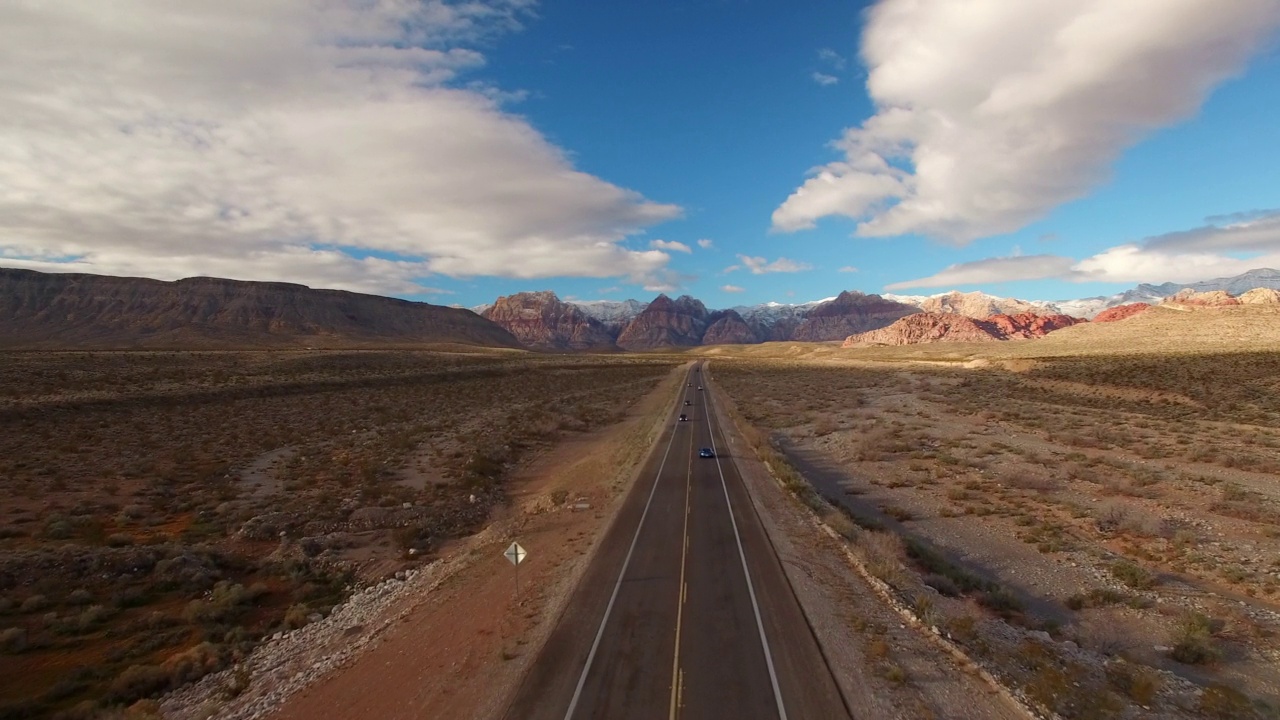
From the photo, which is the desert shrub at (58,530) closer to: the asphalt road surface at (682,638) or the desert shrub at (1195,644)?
the asphalt road surface at (682,638)

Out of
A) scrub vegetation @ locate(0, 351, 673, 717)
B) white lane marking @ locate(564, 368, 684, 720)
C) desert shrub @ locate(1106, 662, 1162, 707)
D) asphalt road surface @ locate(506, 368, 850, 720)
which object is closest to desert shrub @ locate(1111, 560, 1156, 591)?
desert shrub @ locate(1106, 662, 1162, 707)

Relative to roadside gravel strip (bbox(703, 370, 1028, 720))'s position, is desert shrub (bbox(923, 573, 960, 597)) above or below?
below

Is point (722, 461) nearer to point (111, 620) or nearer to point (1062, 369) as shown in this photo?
point (111, 620)

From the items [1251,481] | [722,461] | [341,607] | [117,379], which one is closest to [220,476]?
[341,607]

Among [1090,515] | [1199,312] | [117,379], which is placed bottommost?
[1090,515]

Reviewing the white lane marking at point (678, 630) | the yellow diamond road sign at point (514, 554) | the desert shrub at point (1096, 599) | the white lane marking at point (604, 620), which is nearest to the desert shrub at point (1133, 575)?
the desert shrub at point (1096, 599)

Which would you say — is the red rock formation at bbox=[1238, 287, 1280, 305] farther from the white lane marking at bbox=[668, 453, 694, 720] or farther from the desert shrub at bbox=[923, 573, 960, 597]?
the white lane marking at bbox=[668, 453, 694, 720]
